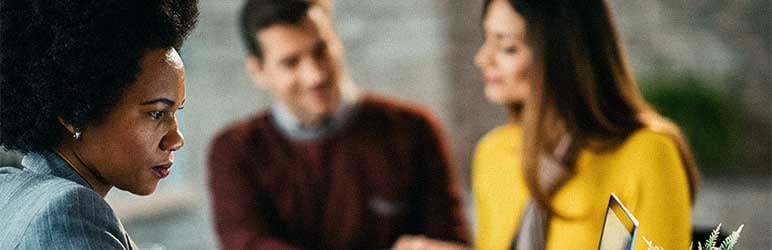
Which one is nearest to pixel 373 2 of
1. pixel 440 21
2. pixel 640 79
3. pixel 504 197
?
pixel 440 21

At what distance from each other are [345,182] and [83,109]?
161cm

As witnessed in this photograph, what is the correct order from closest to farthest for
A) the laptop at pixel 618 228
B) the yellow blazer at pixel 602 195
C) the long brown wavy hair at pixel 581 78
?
the laptop at pixel 618 228, the yellow blazer at pixel 602 195, the long brown wavy hair at pixel 581 78

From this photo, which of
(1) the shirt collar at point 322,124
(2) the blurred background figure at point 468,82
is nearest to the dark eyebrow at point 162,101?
(1) the shirt collar at point 322,124

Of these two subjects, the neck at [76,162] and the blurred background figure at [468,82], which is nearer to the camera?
the neck at [76,162]

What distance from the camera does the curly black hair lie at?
140 cm

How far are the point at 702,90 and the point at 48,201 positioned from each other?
435 centimetres

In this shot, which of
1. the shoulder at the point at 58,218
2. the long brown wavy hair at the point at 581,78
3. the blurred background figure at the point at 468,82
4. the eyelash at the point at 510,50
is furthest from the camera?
the blurred background figure at the point at 468,82

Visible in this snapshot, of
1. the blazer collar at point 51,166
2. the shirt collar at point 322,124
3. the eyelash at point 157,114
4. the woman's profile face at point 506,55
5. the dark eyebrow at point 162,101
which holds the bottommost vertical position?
the blazer collar at point 51,166

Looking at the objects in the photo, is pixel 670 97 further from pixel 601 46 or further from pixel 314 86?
pixel 601 46

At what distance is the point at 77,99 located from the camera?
1.43 m

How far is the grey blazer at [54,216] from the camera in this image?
1317mm

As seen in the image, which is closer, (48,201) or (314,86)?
(48,201)

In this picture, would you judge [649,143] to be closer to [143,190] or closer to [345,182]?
[143,190]

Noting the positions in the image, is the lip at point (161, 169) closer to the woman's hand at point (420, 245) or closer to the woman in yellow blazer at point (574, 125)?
the woman in yellow blazer at point (574, 125)
